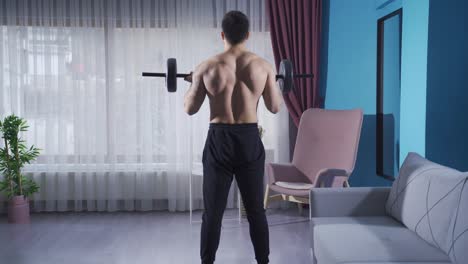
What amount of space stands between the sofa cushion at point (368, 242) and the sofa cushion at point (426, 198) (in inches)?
2.1

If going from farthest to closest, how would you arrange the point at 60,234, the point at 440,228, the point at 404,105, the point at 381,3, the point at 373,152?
the point at 373,152 < the point at 381,3 < the point at 60,234 < the point at 404,105 < the point at 440,228

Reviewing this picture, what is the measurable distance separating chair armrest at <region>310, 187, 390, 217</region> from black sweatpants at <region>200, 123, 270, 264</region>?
0.36 m

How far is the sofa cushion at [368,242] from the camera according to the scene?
1969 millimetres

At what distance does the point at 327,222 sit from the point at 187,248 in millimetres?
1241

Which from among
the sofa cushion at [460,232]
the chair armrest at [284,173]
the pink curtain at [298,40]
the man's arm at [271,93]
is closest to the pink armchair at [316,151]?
the chair armrest at [284,173]

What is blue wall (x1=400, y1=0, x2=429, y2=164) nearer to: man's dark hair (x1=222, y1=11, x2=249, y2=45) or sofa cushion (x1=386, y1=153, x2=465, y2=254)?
sofa cushion (x1=386, y1=153, x2=465, y2=254)

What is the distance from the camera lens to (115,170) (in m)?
4.64

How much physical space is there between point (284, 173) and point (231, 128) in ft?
5.91

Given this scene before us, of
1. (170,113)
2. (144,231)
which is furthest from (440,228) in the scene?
(170,113)

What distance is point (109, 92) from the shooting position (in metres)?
4.59

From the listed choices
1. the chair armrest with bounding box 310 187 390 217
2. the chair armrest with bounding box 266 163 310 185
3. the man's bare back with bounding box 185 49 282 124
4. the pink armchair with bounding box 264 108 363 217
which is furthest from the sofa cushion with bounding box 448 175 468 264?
the chair armrest with bounding box 266 163 310 185

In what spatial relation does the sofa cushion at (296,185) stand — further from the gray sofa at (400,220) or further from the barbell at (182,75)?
the barbell at (182,75)

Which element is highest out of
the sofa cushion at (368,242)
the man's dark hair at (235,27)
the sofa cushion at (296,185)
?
the man's dark hair at (235,27)

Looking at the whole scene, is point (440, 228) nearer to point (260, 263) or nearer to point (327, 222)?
point (327, 222)
